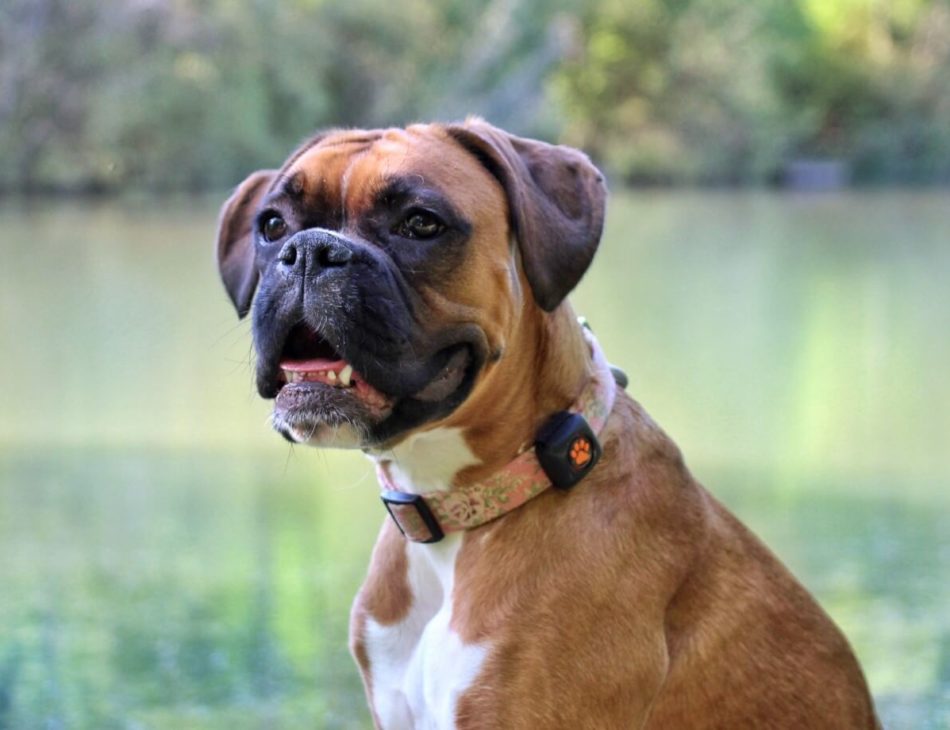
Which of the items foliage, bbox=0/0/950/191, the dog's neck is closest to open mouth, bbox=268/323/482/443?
the dog's neck

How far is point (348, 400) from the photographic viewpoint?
7.48 ft

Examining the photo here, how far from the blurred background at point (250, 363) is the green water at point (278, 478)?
22 mm

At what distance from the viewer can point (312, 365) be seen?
235 cm

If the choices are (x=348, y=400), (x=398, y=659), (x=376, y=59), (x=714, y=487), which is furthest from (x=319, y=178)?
(x=376, y=59)

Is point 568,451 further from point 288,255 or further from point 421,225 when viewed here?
point 288,255

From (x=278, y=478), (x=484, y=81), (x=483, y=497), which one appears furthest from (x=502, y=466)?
(x=484, y=81)

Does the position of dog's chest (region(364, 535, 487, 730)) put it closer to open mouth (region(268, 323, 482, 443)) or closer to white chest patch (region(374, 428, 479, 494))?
white chest patch (region(374, 428, 479, 494))

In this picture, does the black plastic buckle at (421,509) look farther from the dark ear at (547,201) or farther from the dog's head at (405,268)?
the dark ear at (547,201)

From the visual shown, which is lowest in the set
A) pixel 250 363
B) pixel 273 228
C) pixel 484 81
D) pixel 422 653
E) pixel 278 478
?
pixel 484 81

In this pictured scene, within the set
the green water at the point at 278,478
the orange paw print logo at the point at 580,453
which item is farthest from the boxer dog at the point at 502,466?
the green water at the point at 278,478

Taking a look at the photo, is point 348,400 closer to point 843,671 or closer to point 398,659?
point 398,659

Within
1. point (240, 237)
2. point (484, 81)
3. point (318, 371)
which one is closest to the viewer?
point (318, 371)

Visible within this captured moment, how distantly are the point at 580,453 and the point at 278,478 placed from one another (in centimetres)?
496

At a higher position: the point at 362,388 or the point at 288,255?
the point at 288,255
